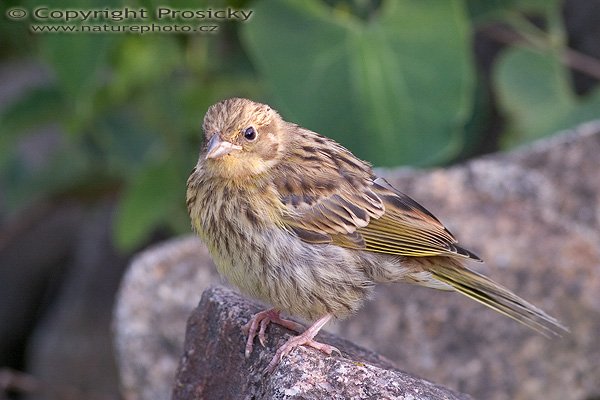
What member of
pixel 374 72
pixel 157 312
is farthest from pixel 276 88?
pixel 157 312

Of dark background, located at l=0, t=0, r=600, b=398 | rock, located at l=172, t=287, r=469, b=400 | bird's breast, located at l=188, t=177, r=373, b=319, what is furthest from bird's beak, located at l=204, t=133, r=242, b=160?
dark background, located at l=0, t=0, r=600, b=398

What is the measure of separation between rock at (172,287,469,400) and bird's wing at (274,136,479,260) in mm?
358

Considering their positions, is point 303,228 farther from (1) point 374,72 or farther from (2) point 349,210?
(1) point 374,72

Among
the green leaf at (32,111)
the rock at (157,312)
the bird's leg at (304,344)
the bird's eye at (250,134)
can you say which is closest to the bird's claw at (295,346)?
the bird's leg at (304,344)

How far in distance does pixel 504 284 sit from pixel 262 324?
198 cm

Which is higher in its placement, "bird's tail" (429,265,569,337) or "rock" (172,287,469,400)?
"bird's tail" (429,265,569,337)

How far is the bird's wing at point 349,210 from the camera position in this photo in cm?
411

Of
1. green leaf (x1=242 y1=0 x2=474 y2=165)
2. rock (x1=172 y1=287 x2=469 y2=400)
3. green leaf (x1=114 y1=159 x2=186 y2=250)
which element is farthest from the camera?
green leaf (x1=114 y1=159 x2=186 y2=250)

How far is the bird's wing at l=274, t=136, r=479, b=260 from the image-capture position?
13.5 feet

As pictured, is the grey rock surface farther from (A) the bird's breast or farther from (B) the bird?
(A) the bird's breast

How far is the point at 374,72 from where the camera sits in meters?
5.78

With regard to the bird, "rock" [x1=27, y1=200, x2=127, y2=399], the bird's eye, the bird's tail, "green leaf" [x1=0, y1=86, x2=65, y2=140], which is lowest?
"rock" [x1=27, y1=200, x2=127, y2=399]

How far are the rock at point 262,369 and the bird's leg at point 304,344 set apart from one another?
1.7 inches

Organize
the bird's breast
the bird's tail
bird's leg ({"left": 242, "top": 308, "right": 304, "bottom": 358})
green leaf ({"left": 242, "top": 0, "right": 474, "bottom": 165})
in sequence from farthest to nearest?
green leaf ({"left": 242, "top": 0, "right": 474, "bottom": 165}), the bird's tail, the bird's breast, bird's leg ({"left": 242, "top": 308, "right": 304, "bottom": 358})
